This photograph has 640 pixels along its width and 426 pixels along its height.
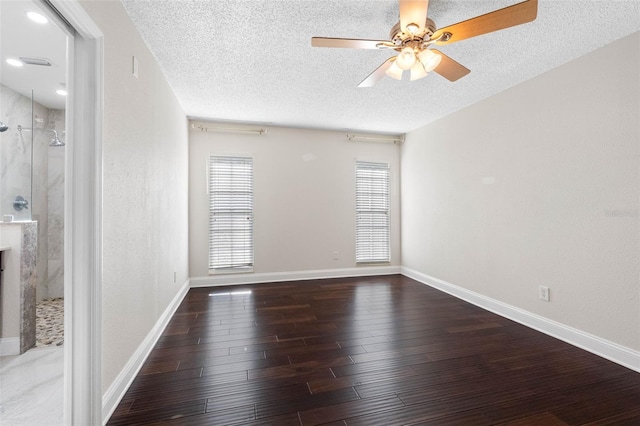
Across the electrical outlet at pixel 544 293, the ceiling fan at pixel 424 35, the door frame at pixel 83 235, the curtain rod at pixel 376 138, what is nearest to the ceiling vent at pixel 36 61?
the door frame at pixel 83 235

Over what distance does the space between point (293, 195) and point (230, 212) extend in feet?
3.39

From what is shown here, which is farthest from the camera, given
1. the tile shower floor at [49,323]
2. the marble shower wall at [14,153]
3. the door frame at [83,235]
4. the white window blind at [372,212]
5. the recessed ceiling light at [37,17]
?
the white window blind at [372,212]

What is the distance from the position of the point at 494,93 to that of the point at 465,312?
2.52 m

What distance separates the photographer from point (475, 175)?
3496 millimetres

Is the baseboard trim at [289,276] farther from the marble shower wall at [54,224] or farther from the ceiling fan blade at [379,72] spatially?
the ceiling fan blade at [379,72]

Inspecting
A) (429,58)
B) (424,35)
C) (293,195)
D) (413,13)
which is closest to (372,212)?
(293,195)

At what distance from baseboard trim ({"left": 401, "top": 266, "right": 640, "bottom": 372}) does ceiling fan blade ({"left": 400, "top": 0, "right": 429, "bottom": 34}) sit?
280cm

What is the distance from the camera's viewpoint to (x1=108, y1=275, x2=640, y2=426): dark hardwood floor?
158cm

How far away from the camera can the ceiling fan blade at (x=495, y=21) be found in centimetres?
147

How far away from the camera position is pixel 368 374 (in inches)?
77.4

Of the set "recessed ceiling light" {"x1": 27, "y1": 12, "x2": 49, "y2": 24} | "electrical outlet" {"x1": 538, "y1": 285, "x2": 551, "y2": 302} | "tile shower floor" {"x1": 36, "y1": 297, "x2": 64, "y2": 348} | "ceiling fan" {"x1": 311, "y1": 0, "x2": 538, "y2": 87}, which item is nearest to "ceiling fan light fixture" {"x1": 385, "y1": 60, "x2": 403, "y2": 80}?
"ceiling fan" {"x1": 311, "y1": 0, "x2": 538, "y2": 87}

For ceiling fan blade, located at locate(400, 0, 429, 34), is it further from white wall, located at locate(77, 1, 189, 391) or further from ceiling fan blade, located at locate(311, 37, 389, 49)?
white wall, located at locate(77, 1, 189, 391)

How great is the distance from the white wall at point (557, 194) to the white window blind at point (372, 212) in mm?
1215

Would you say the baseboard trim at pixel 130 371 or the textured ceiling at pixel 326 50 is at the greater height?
the textured ceiling at pixel 326 50
